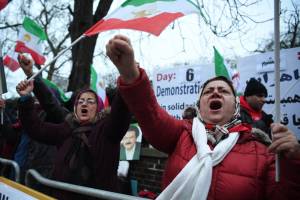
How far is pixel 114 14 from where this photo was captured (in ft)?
11.5

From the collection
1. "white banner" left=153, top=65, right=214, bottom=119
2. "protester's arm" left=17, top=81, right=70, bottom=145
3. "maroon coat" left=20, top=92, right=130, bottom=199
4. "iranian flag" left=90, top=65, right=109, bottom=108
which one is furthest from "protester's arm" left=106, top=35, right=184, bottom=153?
"iranian flag" left=90, top=65, right=109, bottom=108

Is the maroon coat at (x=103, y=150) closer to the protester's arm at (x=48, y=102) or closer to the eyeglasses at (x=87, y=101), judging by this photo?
the eyeglasses at (x=87, y=101)

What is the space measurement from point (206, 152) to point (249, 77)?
10.6ft

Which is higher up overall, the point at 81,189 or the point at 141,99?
the point at 141,99

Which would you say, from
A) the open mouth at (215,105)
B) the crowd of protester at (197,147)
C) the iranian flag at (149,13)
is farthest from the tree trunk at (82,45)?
the open mouth at (215,105)

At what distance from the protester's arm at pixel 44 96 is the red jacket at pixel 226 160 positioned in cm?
195

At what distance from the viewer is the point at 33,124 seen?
3596 millimetres

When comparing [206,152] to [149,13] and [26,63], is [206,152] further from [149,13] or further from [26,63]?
[26,63]

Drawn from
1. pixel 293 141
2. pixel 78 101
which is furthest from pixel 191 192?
pixel 78 101

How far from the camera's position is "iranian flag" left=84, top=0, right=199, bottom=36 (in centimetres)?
327

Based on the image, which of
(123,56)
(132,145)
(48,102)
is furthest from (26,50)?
(123,56)

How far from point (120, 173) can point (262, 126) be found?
89.5 inches

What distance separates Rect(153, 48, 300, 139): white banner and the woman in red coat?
6.31ft

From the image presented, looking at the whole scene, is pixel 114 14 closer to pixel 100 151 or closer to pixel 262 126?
pixel 100 151
